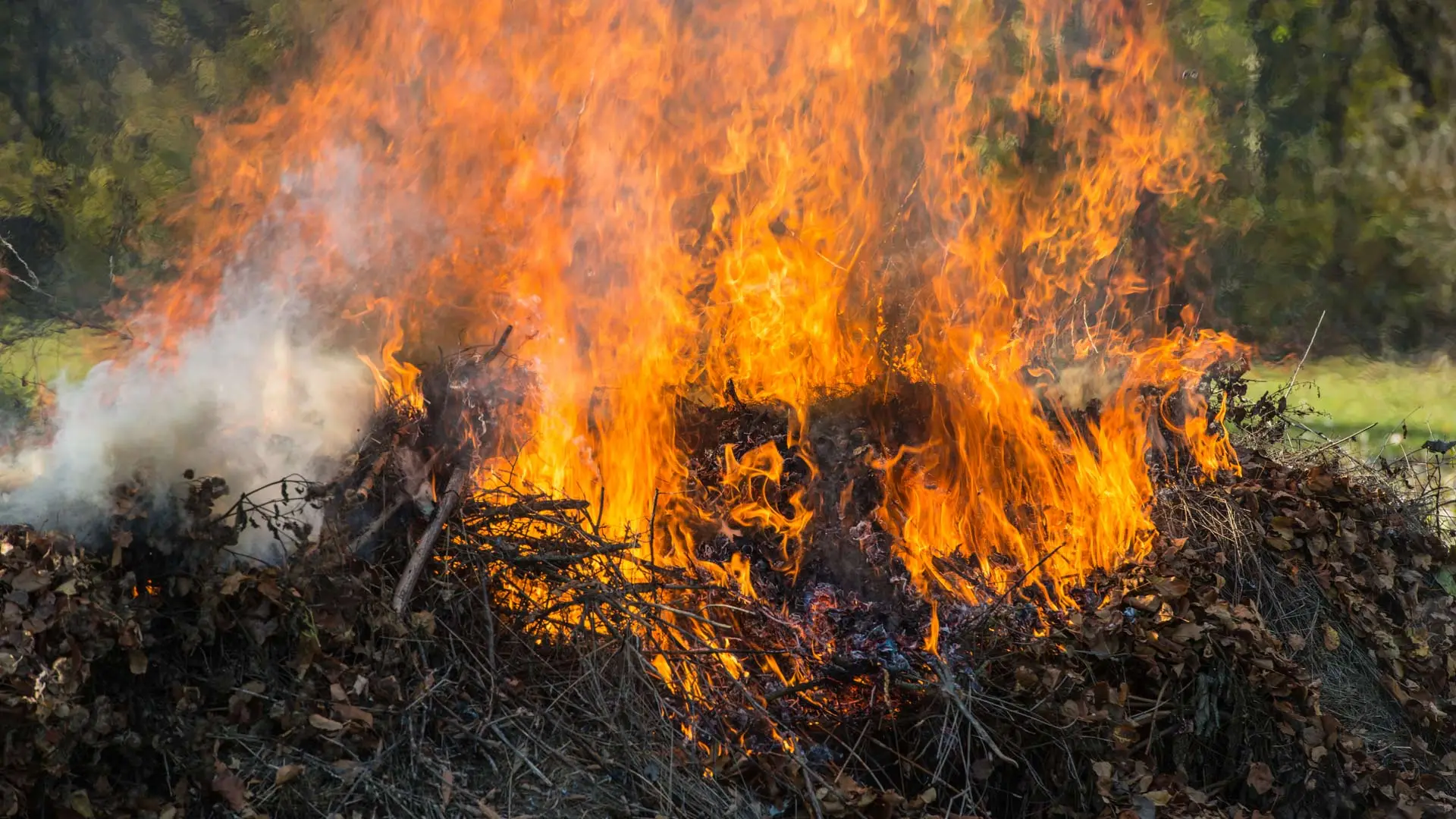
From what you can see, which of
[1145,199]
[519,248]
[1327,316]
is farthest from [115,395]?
[1327,316]

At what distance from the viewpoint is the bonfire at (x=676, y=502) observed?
12.1ft

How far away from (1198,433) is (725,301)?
2.37 metres

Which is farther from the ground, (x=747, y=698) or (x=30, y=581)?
(x=30, y=581)

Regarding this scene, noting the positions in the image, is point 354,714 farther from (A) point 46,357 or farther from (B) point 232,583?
(A) point 46,357

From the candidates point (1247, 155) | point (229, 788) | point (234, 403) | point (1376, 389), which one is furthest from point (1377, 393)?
point (229, 788)

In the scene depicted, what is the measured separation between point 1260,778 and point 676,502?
244cm

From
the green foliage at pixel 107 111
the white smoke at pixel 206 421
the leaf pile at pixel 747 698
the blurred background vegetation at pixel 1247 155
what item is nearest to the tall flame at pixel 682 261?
the white smoke at pixel 206 421

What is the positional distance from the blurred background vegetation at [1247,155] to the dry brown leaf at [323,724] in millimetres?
6608

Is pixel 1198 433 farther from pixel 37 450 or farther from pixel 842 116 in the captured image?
pixel 37 450

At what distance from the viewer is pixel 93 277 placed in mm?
9820

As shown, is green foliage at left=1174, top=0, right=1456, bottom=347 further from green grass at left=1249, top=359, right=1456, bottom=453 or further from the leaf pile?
the leaf pile

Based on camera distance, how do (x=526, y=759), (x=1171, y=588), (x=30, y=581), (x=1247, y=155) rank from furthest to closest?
(x=1247, y=155), (x=1171, y=588), (x=526, y=759), (x=30, y=581)

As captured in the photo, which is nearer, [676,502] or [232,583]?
[232,583]

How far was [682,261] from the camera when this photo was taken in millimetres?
5516
